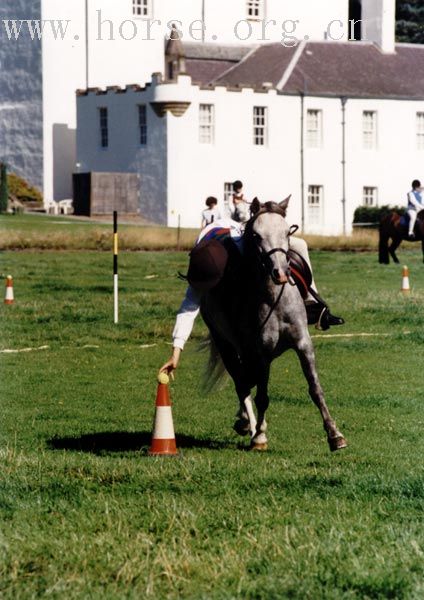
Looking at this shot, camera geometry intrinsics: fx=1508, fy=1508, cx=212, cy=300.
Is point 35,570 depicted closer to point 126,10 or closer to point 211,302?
point 211,302

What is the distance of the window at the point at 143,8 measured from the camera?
76.6 meters

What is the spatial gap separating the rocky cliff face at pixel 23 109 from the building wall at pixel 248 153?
2462mm

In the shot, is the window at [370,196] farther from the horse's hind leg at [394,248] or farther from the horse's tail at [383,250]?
the horse's tail at [383,250]

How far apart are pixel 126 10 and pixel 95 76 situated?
14.5 feet

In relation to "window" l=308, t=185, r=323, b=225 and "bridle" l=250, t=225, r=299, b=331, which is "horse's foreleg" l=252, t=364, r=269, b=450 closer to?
"bridle" l=250, t=225, r=299, b=331

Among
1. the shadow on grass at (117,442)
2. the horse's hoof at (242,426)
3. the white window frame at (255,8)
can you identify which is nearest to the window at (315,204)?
the white window frame at (255,8)

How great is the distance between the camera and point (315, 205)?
74.1 metres

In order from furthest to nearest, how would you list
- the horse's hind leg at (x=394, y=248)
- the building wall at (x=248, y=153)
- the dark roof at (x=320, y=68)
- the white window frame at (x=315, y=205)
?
the dark roof at (x=320, y=68) < the white window frame at (x=315, y=205) < the building wall at (x=248, y=153) < the horse's hind leg at (x=394, y=248)

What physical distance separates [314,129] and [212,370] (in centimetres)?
6227

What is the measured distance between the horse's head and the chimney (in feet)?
223

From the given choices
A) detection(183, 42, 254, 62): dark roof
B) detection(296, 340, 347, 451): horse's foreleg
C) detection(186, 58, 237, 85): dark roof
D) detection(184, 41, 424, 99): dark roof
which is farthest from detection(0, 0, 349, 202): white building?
detection(296, 340, 347, 451): horse's foreleg

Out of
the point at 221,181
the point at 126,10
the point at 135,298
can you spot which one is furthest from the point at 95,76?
the point at 135,298

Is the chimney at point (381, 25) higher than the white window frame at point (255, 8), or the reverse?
the white window frame at point (255, 8)

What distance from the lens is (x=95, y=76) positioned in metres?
78.9
